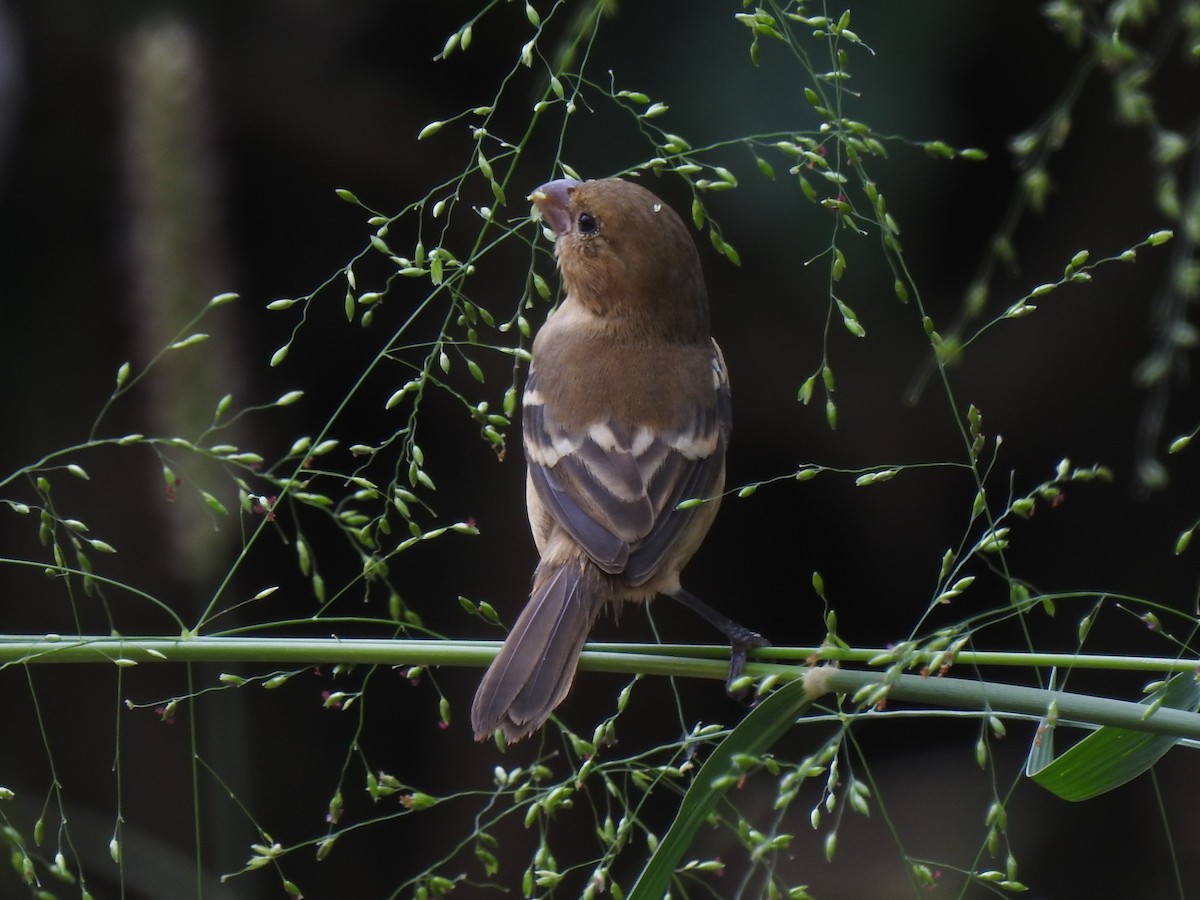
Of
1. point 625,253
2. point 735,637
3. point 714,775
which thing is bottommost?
point 735,637

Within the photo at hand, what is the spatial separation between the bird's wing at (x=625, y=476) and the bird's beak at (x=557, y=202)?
1.33 feet

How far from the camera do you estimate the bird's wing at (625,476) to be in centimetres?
264

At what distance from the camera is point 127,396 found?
4.35 meters

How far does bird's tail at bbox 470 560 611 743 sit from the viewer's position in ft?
7.07

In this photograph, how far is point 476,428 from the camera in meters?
4.32

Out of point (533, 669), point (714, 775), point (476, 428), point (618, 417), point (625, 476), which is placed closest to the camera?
point (714, 775)

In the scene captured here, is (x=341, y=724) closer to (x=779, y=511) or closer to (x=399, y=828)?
(x=399, y=828)

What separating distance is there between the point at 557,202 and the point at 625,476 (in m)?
0.71

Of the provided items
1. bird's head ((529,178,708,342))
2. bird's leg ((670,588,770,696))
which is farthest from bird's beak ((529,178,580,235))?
bird's leg ((670,588,770,696))

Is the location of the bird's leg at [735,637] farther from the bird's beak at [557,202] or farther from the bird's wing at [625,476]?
the bird's beak at [557,202]

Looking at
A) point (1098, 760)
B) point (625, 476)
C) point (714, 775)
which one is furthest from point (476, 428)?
point (1098, 760)

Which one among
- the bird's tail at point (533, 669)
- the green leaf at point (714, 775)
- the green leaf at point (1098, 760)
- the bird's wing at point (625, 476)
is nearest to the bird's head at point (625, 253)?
the bird's wing at point (625, 476)

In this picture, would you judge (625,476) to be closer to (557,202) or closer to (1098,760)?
(557,202)

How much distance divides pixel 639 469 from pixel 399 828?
7.15 feet
